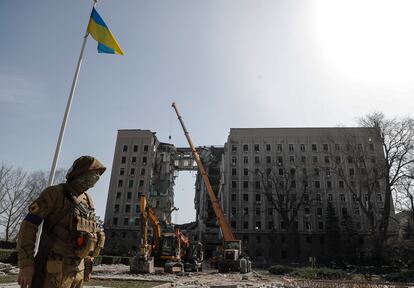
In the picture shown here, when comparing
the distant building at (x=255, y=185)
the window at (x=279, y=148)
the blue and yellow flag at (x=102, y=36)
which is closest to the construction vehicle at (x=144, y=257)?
the blue and yellow flag at (x=102, y=36)

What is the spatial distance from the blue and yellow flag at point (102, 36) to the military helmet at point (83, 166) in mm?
6251

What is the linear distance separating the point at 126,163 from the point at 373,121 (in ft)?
159

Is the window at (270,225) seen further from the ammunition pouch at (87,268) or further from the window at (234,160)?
the ammunition pouch at (87,268)

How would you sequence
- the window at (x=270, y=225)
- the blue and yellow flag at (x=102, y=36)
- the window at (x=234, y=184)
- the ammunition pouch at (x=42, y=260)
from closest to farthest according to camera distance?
Result: the ammunition pouch at (x=42, y=260) → the blue and yellow flag at (x=102, y=36) → the window at (x=270, y=225) → the window at (x=234, y=184)

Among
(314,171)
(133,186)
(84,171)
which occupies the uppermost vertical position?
(314,171)

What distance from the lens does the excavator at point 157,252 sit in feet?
63.7

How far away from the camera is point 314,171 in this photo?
58.5m

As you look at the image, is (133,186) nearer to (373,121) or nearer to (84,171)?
(373,121)

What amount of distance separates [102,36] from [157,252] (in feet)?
65.4

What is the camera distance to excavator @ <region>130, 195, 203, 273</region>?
Result: 1941cm

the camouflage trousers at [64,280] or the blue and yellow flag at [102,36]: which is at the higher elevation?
the blue and yellow flag at [102,36]

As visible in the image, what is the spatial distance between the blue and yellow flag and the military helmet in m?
6.25

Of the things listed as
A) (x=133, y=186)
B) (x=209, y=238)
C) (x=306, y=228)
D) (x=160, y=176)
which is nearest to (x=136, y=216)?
(x=133, y=186)

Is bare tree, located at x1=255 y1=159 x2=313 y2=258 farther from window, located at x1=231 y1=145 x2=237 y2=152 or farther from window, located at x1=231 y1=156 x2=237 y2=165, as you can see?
window, located at x1=231 y1=145 x2=237 y2=152
